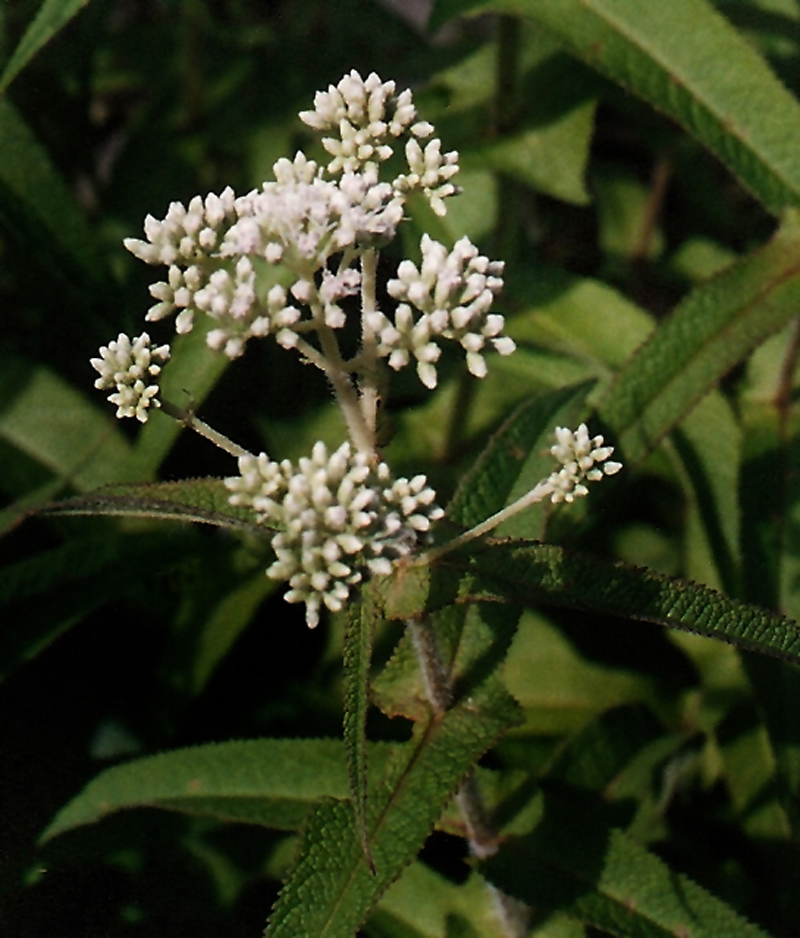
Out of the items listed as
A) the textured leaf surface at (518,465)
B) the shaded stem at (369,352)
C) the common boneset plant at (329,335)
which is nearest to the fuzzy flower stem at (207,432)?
the common boneset plant at (329,335)

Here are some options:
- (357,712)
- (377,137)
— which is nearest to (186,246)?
(377,137)

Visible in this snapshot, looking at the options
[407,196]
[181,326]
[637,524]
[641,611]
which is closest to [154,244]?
[181,326]

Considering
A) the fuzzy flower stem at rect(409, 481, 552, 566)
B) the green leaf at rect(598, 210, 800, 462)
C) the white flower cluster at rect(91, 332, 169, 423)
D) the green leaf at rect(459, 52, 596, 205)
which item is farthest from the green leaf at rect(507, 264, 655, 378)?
the white flower cluster at rect(91, 332, 169, 423)

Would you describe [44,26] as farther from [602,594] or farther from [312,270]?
[602,594]

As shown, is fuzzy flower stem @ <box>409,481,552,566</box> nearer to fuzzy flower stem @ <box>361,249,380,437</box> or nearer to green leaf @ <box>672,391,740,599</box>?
fuzzy flower stem @ <box>361,249,380,437</box>

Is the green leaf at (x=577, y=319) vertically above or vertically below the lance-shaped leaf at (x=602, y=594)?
below

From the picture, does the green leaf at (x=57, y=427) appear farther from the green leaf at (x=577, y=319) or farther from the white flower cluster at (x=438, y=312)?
the white flower cluster at (x=438, y=312)
